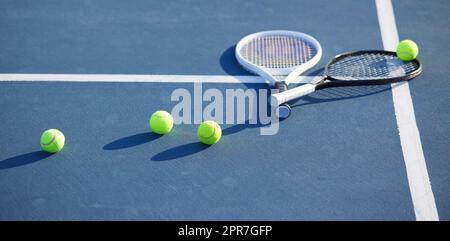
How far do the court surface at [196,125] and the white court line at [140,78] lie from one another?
0.02 m

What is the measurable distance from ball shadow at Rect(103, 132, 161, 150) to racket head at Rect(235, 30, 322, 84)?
51.7 inches

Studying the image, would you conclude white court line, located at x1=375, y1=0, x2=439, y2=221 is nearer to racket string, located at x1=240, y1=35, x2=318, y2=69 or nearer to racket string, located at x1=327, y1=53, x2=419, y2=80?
racket string, located at x1=327, y1=53, x2=419, y2=80

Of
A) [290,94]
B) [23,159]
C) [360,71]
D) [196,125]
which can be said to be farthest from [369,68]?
[23,159]

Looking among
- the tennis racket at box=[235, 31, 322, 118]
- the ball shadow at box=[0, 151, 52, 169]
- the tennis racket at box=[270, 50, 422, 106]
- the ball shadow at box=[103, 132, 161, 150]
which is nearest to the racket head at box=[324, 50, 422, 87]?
the tennis racket at box=[270, 50, 422, 106]

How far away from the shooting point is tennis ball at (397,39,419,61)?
21.7 feet

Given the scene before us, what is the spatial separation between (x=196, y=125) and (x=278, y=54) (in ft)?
4.16

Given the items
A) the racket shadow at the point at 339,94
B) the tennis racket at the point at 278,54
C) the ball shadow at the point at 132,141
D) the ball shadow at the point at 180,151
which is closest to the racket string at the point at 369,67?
the racket shadow at the point at 339,94

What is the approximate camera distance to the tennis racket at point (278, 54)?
21.0 feet

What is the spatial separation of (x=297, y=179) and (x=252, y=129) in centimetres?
79

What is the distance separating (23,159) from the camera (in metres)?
5.68

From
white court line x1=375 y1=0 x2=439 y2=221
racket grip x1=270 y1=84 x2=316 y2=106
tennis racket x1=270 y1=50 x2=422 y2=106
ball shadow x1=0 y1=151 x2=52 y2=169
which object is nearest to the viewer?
white court line x1=375 y1=0 x2=439 y2=221

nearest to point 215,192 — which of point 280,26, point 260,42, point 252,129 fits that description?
point 252,129

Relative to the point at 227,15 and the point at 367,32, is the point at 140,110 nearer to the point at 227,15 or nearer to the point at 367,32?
the point at 227,15

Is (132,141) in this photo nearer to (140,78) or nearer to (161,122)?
(161,122)
